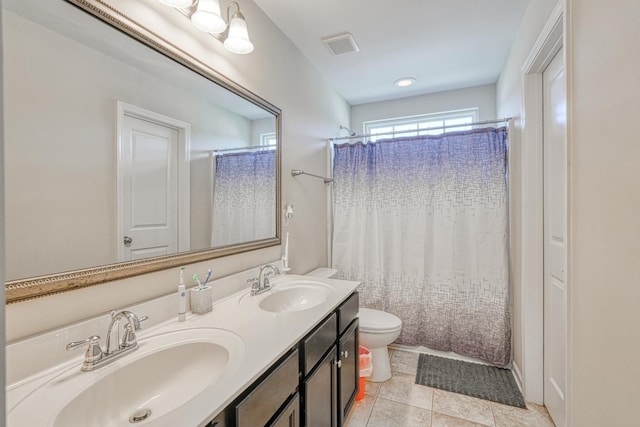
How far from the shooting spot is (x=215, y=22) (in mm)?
1243

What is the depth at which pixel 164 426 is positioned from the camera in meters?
0.60

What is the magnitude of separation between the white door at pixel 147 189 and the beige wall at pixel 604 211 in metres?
1.53

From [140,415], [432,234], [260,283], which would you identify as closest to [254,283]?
[260,283]

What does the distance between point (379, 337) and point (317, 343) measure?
0.96m

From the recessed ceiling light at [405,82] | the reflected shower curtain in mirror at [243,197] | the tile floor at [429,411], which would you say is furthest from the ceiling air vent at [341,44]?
the tile floor at [429,411]

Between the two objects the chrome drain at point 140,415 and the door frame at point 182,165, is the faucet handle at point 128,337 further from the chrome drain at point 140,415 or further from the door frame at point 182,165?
the door frame at point 182,165

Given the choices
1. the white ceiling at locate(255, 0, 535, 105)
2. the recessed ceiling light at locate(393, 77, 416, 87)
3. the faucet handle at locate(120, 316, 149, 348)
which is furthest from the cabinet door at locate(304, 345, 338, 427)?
the recessed ceiling light at locate(393, 77, 416, 87)

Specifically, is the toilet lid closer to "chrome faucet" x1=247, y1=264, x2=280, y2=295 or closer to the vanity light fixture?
"chrome faucet" x1=247, y1=264, x2=280, y2=295

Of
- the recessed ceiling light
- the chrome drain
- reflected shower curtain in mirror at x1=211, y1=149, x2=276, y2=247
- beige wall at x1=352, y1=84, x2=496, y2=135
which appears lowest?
the chrome drain

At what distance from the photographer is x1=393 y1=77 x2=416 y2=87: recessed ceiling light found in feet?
8.80

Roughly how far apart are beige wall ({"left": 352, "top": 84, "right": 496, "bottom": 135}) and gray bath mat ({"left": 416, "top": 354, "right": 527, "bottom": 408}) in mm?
2250

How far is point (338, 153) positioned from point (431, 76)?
3.57 ft

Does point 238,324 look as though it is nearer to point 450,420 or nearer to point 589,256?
point 589,256

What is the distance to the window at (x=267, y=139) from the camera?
5.80ft
